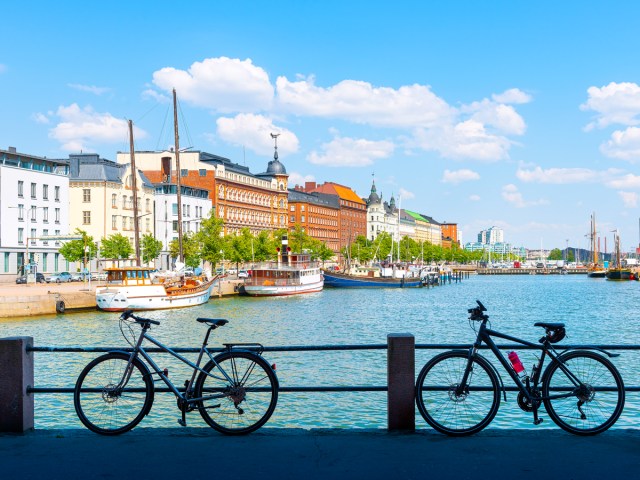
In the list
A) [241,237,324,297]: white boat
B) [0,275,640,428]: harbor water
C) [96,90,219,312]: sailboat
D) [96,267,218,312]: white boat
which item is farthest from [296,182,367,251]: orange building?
[96,267,218,312]: white boat

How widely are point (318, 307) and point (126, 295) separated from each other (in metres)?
16.6

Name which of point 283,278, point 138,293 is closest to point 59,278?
point 283,278

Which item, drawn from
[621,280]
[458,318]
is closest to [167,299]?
[458,318]

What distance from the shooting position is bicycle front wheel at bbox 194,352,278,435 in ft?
27.3

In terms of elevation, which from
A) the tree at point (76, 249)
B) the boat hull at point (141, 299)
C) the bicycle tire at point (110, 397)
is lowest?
the boat hull at point (141, 299)

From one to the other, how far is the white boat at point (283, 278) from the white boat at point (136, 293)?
61.6ft

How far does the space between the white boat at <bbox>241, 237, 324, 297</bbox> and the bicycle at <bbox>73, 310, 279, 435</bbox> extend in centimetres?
6918

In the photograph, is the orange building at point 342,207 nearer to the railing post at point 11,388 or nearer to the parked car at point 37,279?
the parked car at point 37,279

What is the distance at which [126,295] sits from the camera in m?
53.8

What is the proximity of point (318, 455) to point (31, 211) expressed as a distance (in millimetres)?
78794

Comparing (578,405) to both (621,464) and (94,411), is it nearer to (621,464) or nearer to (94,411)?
(621,464)

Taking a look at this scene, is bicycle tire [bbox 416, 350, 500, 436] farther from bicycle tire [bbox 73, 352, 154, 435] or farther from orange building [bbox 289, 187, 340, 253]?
orange building [bbox 289, 187, 340, 253]

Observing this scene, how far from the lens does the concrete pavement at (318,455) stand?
6.82 metres

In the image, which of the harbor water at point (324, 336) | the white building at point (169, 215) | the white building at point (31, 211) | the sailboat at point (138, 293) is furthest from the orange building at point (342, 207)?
the sailboat at point (138, 293)
